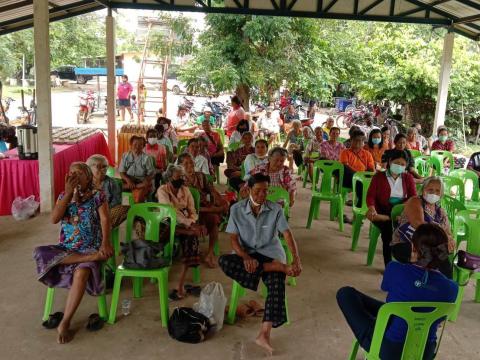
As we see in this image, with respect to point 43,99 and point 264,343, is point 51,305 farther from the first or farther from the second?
point 43,99

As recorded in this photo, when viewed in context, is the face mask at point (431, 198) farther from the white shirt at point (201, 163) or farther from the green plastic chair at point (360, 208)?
the white shirt at point (201, 163)

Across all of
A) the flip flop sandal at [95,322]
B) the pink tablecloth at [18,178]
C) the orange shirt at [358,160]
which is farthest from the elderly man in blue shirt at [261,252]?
the pink tablecloth at [18,178]

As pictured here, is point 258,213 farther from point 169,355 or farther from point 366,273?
point 366,273

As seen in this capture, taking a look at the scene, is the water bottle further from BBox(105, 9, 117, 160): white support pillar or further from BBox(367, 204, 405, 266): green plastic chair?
BBox(105, 9, 117, 160): white support pillar

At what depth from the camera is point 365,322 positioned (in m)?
2.73

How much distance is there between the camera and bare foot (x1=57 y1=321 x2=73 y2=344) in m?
3.31

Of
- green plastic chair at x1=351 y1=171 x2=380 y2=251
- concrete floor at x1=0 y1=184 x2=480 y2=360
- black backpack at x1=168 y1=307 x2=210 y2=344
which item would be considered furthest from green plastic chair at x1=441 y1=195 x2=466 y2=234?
black backpack at x1=168 y1=307 x2=210 y2=344

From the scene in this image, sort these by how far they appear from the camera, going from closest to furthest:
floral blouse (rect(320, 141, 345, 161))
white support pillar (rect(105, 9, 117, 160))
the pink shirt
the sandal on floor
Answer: the sandal on floor < floral blouse (rect(320, 141, 345, 161)) < white support pillar (rect(105, 9, 117, 160)) < the pink shirt

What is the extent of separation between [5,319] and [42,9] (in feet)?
13.7

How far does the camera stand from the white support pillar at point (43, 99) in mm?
6168

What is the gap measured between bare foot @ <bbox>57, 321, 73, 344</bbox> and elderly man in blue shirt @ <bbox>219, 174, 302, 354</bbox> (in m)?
1.15

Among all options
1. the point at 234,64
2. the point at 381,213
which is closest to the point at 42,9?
the point at 381,213

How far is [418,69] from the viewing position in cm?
1278

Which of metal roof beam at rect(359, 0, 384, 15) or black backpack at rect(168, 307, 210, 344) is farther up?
metal roof beam at rect(359, 0, 384, 15)
